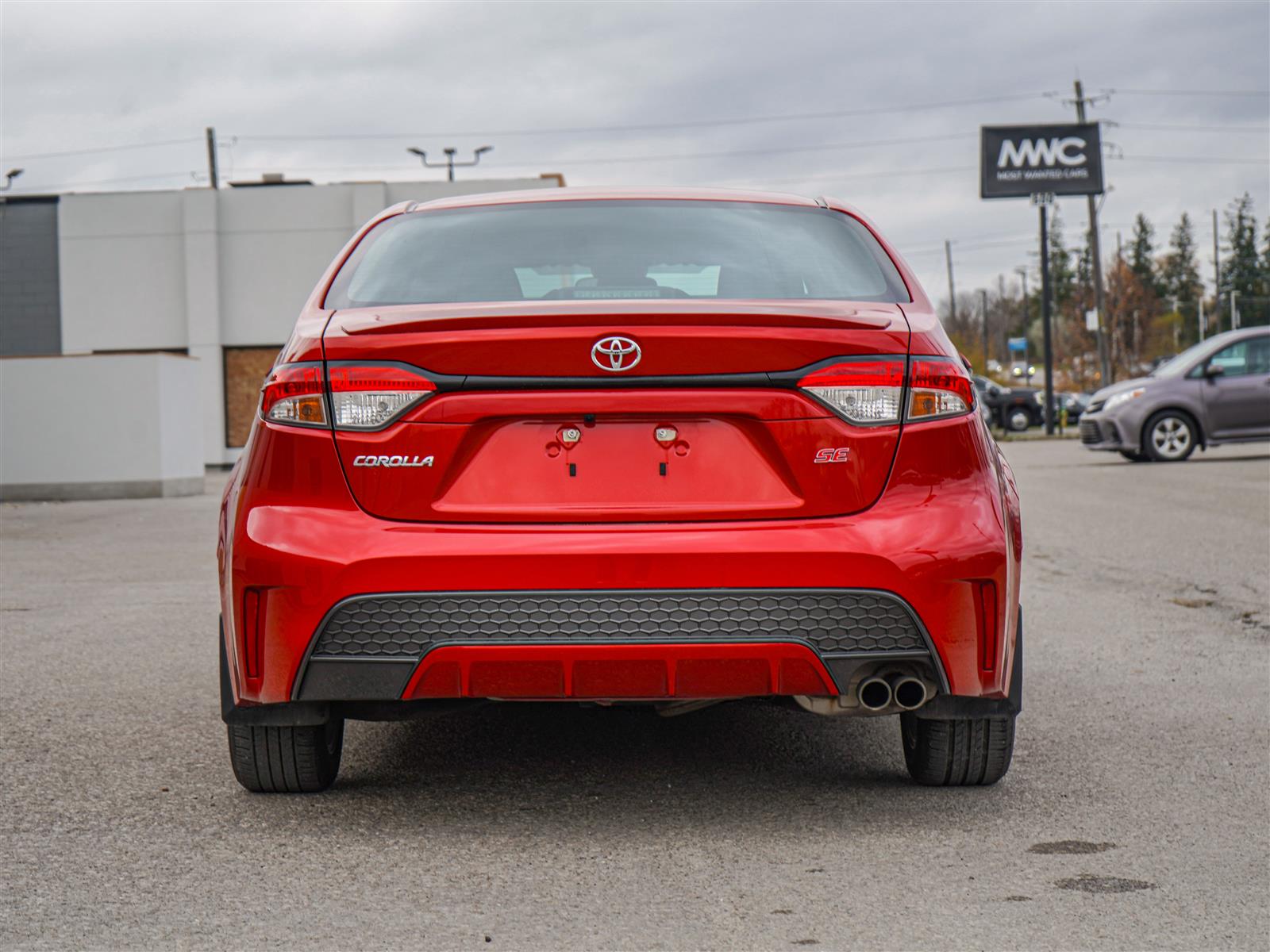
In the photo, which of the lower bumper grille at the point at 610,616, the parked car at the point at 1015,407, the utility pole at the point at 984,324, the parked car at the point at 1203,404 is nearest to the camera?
the lower bumper grille at the point at 610,616

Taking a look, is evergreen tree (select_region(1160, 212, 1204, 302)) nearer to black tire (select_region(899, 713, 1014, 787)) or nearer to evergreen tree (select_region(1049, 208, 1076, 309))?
evergreen tree (select_region(1049, 208, 1076, 309))

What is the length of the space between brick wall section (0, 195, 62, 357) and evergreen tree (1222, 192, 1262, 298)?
109 meters

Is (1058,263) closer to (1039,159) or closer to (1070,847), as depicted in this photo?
(1039,159)

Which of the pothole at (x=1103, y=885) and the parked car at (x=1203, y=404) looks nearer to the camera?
the pothole at (x=1103, y=885)

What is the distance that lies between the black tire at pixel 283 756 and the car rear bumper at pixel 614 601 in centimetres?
41

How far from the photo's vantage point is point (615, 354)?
3.49 m

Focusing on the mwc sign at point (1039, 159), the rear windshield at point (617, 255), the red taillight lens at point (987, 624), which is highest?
the mwc sign at point (1039, 159)

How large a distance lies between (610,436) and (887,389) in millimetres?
657

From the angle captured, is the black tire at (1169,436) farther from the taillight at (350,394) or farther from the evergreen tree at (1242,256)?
the evergreen tree at (1242,256)

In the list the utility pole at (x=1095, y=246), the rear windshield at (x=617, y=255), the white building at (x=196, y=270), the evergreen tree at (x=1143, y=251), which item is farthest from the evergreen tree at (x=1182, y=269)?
the rear windshield at (x=617, y=255)

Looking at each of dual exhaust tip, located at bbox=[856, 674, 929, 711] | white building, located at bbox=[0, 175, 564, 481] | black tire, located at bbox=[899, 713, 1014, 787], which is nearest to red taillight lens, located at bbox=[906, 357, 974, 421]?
dual exhaust tip, located at bbox=[856, 674, 929, 711]

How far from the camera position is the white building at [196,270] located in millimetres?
34656

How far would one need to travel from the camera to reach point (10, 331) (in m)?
35.4

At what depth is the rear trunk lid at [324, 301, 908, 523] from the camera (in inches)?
137
